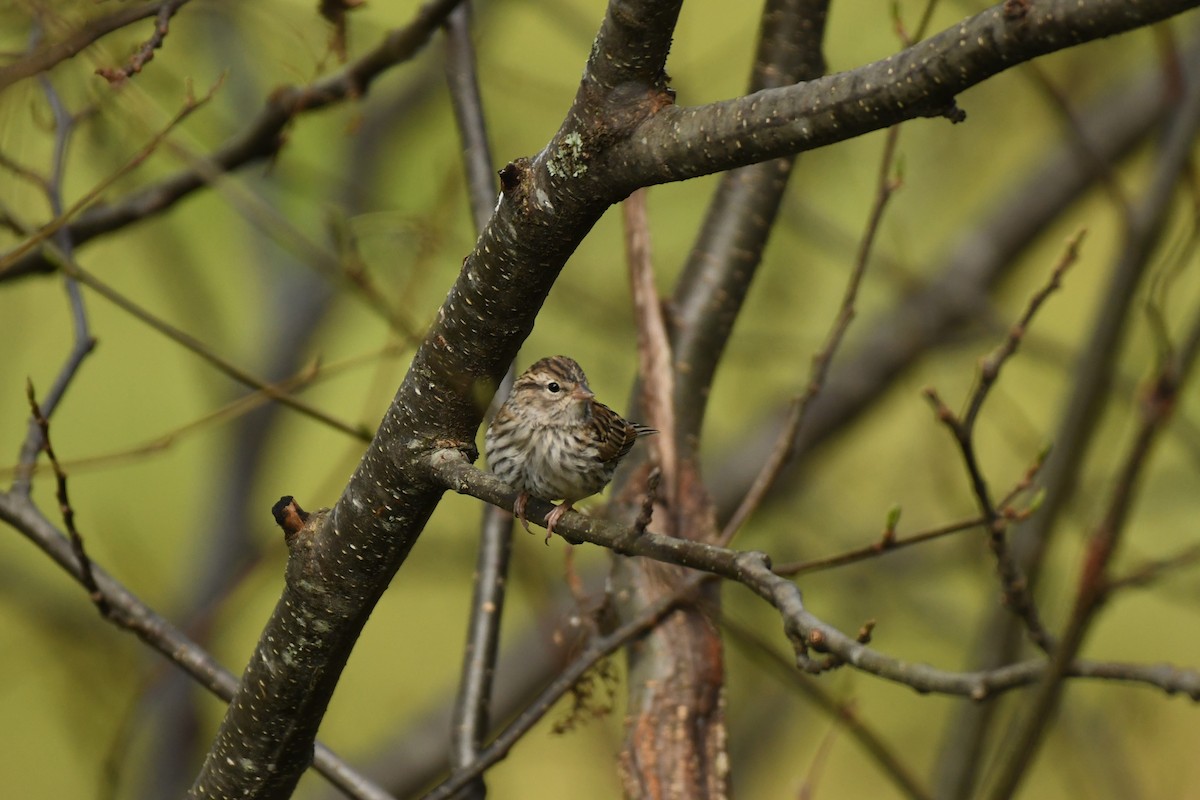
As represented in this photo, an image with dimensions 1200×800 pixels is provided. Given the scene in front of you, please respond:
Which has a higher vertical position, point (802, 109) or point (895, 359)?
point (895, 359)

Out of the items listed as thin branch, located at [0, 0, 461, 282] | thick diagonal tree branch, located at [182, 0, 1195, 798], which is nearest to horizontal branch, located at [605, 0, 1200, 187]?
thick diagonal tree branch, located at [182, 0, 1195, 798]

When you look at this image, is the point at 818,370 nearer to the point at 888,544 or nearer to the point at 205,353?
the point at 888,544

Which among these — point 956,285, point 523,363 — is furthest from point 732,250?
point 523,363

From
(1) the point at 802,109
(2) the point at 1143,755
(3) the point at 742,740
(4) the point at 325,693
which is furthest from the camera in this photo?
(2) the point at 1143,755

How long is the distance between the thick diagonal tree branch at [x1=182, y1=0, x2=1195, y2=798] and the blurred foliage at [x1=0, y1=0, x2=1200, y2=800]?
4.83 ft

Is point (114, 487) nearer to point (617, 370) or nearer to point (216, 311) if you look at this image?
point (216, 311)

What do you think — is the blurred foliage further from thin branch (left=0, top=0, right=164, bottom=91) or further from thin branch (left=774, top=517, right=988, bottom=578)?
thin branch (left=774, top=517, right=988, bottom=578)

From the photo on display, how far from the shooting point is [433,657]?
784 centimetres

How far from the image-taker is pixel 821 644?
1091 millimetres

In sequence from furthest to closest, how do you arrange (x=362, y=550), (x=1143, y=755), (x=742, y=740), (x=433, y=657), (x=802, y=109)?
(x=433, y=657)
(x=1143, y=755)
(x=742, y=740)
(x=362, y=550)
(x=802, y=109)

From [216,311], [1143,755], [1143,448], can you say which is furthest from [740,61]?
[1143,448]

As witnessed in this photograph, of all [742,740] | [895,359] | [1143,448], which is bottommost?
[1143,448]

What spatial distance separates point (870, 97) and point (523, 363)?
4525 millimetres

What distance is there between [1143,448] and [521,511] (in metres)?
0.90
